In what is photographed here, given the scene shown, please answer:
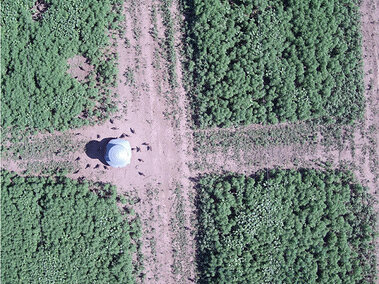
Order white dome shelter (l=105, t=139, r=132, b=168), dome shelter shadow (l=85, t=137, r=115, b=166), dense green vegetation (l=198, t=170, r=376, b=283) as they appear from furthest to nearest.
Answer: dome shelter shadow (l=85, t=137, r=115, b=166) → dense green vegetation (l=198, t=170, r=376, b=283) → white dome shelter (l=105, t=139, r=132, b=168)

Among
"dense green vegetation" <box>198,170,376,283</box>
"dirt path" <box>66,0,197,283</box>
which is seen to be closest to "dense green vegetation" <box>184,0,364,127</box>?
"dirt path" <box>66,0,197,283</box>

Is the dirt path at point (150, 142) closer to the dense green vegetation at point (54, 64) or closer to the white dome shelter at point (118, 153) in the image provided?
the white dome shelter at point (118, 153)

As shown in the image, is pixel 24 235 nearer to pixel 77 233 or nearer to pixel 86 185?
pixel 77 233

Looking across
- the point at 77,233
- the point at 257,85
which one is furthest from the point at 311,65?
the point at 77,233

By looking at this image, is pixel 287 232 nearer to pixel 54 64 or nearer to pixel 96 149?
pixel 96 149

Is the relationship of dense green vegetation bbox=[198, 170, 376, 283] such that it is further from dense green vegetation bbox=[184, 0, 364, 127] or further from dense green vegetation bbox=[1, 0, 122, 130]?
dense green vegetation bbox=[1, 0, 122, 130]
